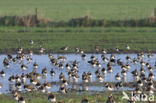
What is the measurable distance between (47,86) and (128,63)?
792 centimetres

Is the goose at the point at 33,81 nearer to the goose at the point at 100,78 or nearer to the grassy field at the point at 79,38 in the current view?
the goose at the point at 100,78

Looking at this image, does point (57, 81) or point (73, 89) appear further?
point (57, 81)

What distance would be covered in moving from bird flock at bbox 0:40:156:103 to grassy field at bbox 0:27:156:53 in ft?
6.98

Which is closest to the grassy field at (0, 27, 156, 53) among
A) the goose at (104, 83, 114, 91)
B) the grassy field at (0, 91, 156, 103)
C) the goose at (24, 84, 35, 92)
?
the goose at (104, 83, 114, 91)

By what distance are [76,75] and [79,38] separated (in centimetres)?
1465

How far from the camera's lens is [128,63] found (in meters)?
27.4

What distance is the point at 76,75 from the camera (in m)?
23.2

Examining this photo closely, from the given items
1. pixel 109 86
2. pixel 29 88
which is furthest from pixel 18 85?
pixel 109 86

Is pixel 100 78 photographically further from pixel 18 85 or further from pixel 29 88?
pixel 29 88

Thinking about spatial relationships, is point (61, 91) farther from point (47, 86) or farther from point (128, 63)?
point (128, 63)

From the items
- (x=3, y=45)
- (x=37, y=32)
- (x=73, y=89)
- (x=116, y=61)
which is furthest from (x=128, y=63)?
(x=37, y=32)

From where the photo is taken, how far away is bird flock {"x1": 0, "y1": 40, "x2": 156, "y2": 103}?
66.7ft

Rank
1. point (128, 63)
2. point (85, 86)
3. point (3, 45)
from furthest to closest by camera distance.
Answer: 1. point (3, 45)
2. point (128, 63)
3. point (85, 86)

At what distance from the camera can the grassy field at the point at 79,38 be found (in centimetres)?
3412
